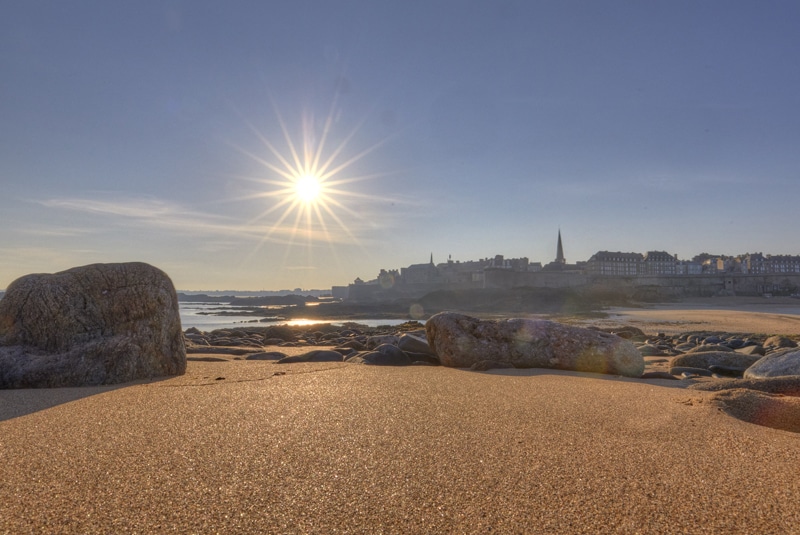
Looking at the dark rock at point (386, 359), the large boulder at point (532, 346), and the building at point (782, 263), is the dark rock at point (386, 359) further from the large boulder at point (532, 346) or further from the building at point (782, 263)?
the building at point (782, 263)

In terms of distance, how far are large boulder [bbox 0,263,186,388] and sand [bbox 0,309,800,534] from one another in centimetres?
85

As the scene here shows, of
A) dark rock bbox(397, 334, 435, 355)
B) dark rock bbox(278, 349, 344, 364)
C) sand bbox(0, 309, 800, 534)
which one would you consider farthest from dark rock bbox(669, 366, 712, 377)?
dark rock bbox(278, 349, 344, 364)

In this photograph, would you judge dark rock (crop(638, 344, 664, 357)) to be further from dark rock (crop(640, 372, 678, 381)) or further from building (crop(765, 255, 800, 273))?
building (crop(765, 255, 800, 273))

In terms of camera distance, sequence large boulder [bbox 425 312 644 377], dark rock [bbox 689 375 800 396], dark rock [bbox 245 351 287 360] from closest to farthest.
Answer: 1. dark rock [bbox 689 375 800 396]
2. large boulder [bbox 425 312 644 377]
3. dark rock [bbox 245 351 287 360]

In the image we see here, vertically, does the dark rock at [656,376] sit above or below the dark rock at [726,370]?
above

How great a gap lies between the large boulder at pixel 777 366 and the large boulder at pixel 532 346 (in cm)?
119

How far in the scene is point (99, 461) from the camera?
6.72 ft

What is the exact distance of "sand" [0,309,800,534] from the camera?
1.56 meters

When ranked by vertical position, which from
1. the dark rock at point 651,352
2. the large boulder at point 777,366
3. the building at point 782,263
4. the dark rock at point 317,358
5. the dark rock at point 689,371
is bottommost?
the dark rock at point 651,352

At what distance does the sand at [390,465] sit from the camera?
5.10ft

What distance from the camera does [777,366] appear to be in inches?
204

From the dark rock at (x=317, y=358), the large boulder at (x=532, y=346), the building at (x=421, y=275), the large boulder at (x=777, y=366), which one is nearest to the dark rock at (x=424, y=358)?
the large boulder at (x=532, y=346)

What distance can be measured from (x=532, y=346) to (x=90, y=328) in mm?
4837

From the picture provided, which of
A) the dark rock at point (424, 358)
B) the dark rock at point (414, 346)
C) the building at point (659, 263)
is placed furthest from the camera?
the building at point (659, 263)
